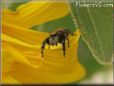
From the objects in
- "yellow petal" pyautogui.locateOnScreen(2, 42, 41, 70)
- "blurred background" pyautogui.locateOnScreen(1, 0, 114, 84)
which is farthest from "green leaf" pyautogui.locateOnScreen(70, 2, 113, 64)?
"yellow petal" pyautogui.locateOnScreen(2, 42, 41, 70)

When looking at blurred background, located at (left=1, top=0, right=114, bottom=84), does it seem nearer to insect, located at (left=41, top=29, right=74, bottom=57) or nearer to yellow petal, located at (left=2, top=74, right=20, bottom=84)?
insect, located at (left=41, top=29, right=74, bottom=57)

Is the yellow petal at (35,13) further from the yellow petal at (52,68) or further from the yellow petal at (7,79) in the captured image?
the yellow petal at (7,79)

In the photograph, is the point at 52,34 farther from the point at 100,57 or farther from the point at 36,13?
the point at 100,57

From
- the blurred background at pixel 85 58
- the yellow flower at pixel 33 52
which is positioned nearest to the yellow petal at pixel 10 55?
the yellow flower at pixel 33 52

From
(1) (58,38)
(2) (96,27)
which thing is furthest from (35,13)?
(2) (96,27)

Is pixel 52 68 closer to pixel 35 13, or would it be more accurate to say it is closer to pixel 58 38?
pixel 58 38

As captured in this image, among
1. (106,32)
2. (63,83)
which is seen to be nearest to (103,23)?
(106,32)

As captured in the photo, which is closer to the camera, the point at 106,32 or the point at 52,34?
the point at 106,32
